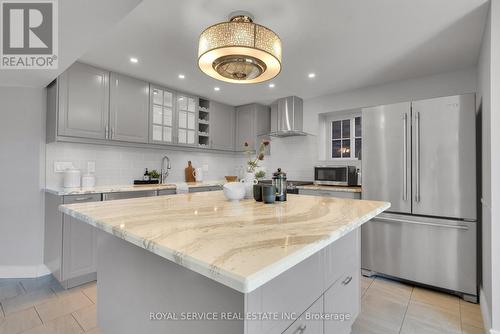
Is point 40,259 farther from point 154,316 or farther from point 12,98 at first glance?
point 154,316

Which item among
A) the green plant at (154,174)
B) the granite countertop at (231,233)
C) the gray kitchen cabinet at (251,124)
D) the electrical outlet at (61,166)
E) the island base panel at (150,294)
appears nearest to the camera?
the granite countertop at (231,233)

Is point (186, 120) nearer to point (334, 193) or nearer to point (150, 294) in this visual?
point (334, 193)

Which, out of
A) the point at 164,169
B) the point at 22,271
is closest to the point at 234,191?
the point at 164,169

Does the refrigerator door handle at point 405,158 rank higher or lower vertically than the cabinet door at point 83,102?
lower

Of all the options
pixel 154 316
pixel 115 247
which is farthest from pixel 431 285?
pixel 115 247

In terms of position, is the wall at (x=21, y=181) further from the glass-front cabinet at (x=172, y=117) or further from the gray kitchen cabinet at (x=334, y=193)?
the gray kitchen cabinet at (x=334, y=193)

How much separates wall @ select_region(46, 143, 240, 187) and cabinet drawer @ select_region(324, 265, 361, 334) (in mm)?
2981

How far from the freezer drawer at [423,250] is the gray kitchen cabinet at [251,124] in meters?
2.32

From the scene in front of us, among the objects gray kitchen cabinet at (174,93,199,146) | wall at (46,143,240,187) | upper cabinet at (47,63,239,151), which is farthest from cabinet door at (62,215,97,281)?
gray kitchen cabinet at (174,93,199,146)

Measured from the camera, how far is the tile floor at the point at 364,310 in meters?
1.80

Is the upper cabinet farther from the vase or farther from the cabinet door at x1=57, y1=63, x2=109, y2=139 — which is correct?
the vase

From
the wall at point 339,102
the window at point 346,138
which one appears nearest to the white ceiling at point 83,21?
the wall at point 339,102

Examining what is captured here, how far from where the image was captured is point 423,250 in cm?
239

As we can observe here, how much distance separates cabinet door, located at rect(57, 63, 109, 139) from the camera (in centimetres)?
253
